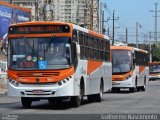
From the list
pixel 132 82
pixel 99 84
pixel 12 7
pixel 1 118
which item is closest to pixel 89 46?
pixel 99 84

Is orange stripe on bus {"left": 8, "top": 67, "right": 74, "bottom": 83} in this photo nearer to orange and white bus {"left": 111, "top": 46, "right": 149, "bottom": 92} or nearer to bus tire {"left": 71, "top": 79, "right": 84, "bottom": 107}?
bus tire {"left": 71, "top": 79, "right": 84, "bottom": 107}

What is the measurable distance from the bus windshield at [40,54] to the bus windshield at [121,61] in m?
17.6

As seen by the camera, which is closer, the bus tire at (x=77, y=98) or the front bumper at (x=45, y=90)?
the front bumper at (x=45, y=90)

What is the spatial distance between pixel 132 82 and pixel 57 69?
1873 cm

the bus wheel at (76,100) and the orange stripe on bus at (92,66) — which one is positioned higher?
the orange stripe on bus at (92,66)

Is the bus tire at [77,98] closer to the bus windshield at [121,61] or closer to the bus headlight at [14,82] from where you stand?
the bus headlight at [14,82]

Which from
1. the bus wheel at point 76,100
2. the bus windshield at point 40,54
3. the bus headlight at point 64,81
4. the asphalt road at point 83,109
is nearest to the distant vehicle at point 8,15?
the asphalt road at point 83,109

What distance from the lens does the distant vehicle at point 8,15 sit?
54.4m

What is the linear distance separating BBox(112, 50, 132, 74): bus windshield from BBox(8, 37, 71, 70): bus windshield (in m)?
17.6

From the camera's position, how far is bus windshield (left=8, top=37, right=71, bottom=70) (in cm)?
2209

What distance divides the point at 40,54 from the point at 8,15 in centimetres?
3415

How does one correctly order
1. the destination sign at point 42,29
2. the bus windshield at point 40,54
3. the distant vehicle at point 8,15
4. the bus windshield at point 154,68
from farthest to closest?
the bus windshield at point 154,68, the distant vehicle at point 8,15, the destination sign at point 42,29, the bus windshield at point 40,54

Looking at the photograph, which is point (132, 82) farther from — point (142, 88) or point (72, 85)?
point (72, 85)

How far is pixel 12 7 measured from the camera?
5672cm
